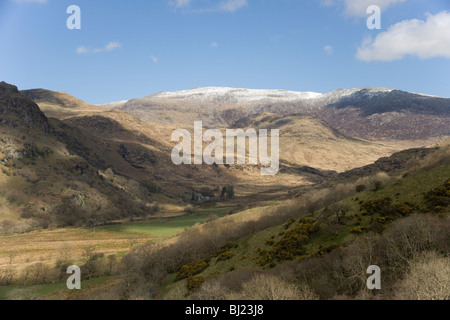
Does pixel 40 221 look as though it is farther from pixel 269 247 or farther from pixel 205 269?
pixel 269 247

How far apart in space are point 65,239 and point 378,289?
248 ft

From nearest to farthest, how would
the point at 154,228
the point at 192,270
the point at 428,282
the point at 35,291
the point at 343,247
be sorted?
the point at 428,282 < the point at 343,247 < the point at 192,270 < the point at 35,291 < the point at 154,228

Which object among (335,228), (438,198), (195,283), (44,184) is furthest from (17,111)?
(438,198)

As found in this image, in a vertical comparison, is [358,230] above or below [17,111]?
below

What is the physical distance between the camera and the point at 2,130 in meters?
116

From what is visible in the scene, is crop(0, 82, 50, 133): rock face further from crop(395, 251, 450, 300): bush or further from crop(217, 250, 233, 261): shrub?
crop(395, 251, 450, 300): bush

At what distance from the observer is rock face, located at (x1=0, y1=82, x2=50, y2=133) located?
125875mm

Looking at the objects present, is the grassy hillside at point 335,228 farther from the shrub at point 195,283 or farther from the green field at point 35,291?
the green field at point 35,291

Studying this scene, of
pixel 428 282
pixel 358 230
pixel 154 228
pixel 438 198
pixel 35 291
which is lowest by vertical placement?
pixel 154 228

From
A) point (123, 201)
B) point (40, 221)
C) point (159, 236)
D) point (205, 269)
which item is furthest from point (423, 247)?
point (123, 201)

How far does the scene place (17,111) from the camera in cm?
13262

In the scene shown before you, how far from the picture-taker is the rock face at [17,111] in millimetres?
125875

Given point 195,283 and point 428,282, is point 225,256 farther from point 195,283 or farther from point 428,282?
point 428,282

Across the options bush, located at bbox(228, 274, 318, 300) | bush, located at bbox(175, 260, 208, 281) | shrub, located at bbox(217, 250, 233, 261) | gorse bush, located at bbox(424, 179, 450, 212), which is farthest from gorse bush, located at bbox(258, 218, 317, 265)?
gorse bush, located at bbox(424, 179, 450, 212)
